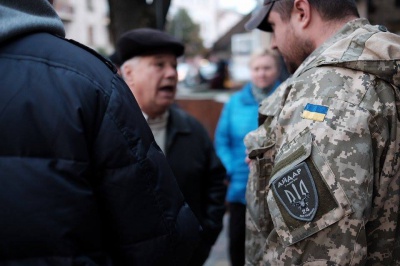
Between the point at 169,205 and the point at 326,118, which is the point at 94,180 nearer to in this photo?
the point at 169,205

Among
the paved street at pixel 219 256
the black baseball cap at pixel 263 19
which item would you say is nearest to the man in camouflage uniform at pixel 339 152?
the black baseball cap at pixel 263 19

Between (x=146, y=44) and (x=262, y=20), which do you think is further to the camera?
(x=146, y=44)

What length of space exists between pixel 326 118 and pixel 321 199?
0.86ft

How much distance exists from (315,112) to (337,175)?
221 mm

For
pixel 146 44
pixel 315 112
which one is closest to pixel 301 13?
pixel 315 112

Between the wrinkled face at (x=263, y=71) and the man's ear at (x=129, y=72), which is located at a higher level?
the man's ear at (x=129, y=72)

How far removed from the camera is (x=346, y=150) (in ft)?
4.69

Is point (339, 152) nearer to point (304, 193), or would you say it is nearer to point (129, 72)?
point (304, 193)

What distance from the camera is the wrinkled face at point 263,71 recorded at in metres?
3.52

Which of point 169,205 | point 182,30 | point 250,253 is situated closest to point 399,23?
point 250,253

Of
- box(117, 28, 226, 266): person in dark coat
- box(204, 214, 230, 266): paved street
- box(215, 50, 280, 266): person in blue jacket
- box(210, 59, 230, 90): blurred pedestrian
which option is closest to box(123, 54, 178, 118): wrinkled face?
box(117, 28, 226, 266): person in dark coat

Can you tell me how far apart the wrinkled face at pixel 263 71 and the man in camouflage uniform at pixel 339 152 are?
5.86ft

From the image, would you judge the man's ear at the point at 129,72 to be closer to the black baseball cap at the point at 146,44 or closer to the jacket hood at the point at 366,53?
the black baseball cap at the point at 146,44

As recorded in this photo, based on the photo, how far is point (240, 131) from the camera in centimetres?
348
